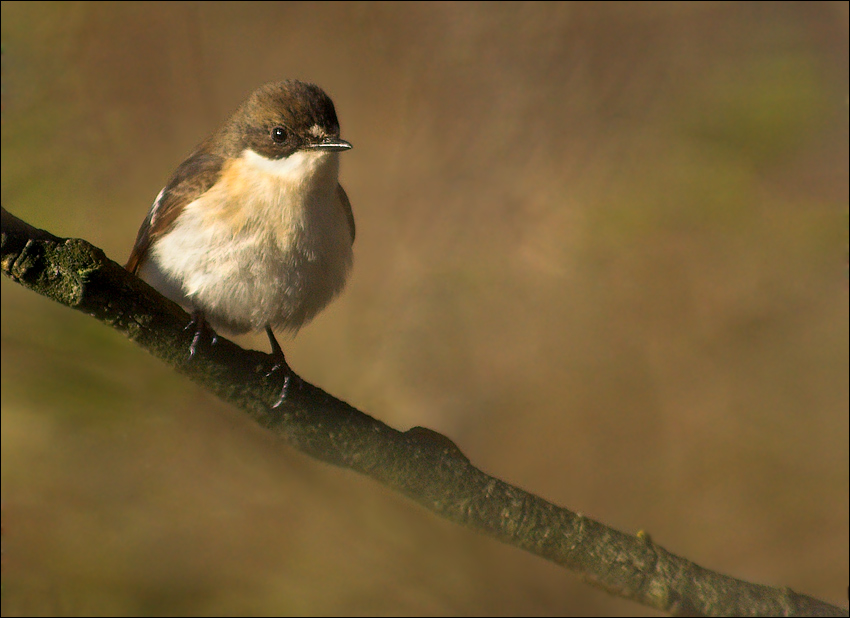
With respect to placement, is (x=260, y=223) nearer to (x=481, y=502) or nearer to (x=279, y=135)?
(x=279, y=135)

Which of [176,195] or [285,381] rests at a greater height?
[176,195]

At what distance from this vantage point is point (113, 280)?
3.14ft

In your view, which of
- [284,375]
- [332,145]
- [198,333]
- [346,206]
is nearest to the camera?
[198,333]

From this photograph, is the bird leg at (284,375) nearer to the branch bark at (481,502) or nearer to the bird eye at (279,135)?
the branch bark at (481,502)

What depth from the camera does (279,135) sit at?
1393 mm

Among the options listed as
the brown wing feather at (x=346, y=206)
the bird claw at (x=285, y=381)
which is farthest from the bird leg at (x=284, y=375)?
the brown wing feather at (x=346, y=206)

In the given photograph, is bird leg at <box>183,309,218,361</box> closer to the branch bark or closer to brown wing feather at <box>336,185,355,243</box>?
the branch bark

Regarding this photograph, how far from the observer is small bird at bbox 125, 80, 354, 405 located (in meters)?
1.31

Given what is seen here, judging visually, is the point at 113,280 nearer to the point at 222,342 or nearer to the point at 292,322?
the point at 222,342

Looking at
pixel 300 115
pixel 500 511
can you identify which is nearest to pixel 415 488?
pixel 500 511

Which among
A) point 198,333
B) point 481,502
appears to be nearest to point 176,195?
point 198,333

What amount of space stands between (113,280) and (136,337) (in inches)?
3.4

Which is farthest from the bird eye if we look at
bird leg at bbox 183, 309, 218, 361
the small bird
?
bird leg at bbox 183, 309, 218, 361

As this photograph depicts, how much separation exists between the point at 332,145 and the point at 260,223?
7.4 inches
